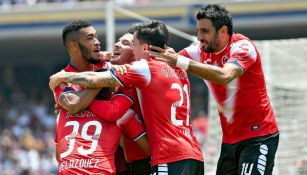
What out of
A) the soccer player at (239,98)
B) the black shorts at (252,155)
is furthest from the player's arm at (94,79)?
the black shorts at (252,155)

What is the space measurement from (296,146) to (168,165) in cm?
574

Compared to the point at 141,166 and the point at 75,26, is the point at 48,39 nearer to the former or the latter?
the point at 75,26

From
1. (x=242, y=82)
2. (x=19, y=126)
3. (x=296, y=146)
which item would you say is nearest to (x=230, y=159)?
(x=242, y=82)

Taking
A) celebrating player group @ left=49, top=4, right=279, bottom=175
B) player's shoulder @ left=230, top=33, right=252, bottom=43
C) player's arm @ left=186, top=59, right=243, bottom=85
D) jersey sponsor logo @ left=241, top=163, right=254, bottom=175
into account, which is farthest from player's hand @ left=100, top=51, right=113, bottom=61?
jersey sponsor logo @ left=241, top=163, right=254, bottom=175

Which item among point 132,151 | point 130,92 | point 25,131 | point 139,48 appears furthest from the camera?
point 25,131

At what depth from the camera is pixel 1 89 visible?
3033 cm

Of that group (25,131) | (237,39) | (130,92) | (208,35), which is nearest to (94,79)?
(130,92)

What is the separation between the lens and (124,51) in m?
7.31

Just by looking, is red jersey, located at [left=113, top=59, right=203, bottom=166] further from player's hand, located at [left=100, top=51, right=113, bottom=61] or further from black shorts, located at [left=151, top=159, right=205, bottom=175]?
player's hand, located at [left=100, top=51, right=113, bottom=61]

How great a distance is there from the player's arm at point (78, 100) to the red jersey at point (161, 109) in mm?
283

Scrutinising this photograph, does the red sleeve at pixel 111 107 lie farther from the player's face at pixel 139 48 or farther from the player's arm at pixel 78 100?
the player's face at pixel 139 48

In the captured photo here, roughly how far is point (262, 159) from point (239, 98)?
598mm

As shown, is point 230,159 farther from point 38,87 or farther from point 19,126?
point 38,87

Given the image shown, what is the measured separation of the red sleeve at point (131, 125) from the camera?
7133 millimetres
